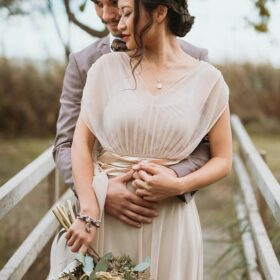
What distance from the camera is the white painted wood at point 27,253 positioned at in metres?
3.00

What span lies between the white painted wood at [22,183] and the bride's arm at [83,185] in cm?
36

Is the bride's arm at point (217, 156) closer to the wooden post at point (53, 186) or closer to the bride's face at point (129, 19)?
the bride's face at point (129, 19)

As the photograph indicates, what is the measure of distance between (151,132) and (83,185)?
0.97 feet

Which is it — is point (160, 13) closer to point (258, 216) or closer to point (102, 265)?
point (102, 265)

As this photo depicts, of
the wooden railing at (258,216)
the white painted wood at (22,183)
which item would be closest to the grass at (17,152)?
the wooden railing at (258,216)

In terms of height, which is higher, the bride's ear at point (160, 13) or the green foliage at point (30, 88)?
the bride's ear at point (160, 13)

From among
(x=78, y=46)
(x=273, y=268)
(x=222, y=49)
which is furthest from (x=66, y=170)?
(x=222, y=49)

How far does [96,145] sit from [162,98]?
33 cm

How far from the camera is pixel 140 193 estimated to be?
2.48 meters

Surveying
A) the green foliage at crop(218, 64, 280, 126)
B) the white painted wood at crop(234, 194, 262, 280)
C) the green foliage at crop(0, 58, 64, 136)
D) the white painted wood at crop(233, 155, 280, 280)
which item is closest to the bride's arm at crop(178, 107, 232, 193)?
the white painted wood at crop(233, 155, 280, 280)

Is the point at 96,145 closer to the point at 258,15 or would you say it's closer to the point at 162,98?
the point at 162,98

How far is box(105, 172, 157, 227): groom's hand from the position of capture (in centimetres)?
250

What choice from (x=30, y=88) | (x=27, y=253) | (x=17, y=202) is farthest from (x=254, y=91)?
(x=17, y=202)

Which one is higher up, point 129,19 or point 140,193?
point 129,19
